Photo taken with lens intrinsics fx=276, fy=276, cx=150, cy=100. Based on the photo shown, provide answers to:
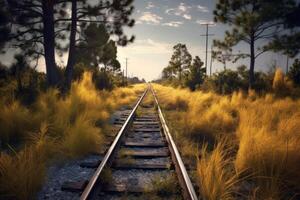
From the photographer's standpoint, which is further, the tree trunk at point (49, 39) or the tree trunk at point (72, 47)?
the tree trunk at point (72, 47)

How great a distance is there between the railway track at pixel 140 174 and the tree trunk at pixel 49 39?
7855 mm

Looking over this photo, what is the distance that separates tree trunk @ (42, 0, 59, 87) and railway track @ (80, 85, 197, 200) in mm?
7855

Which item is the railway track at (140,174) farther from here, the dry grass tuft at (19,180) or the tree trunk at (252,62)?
the tree trunk at (252,62)

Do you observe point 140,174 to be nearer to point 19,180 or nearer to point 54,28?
point 19,180

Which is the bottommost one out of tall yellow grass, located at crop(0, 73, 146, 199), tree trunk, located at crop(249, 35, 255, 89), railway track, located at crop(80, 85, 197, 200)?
railway track, located at crop(80, 85, 197, 200)

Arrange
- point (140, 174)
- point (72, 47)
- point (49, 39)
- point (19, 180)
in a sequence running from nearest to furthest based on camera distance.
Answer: point (19, 180), point (140, 174), point (49, 39), point (72, 47)

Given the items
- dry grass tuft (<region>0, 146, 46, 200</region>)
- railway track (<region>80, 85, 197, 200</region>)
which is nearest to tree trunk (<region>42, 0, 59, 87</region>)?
railway track (<region>80, 85, 197, 200</region>)

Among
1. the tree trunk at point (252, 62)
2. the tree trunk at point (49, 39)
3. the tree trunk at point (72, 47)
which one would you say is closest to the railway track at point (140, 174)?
the tree trunk at point (49, 39)

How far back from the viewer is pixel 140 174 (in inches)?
174

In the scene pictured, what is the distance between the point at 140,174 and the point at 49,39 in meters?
10.4

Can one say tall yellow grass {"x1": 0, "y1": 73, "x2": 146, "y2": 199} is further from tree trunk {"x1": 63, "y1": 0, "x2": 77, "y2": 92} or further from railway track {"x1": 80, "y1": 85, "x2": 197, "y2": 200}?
tree trunk {"x1": 63, "y1": 0, "x2": 77, "y2": 92}

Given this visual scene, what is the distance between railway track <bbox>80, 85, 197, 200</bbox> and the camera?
11.7ft

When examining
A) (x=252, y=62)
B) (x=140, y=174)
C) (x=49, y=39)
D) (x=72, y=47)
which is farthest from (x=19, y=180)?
(x=252, y=62)

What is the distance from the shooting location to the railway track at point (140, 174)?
3.57 meters
